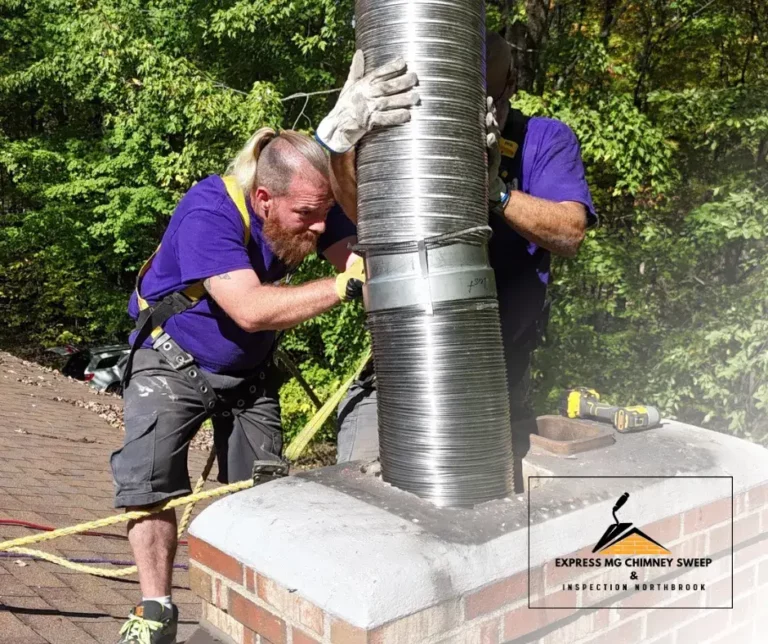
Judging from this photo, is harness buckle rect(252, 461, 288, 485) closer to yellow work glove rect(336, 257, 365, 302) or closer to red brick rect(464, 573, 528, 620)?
yellow work glove rect(336, 257, 365, 302)

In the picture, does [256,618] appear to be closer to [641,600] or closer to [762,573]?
[641,600]

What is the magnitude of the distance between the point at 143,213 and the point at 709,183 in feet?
31.8

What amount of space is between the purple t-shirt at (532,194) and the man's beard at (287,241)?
66 cm

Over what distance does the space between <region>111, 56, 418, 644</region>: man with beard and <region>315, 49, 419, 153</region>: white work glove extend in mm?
640

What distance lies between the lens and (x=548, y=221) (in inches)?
96.5

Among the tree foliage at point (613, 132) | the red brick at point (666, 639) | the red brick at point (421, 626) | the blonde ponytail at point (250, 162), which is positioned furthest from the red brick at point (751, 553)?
the tree foliage at point (613, 132)

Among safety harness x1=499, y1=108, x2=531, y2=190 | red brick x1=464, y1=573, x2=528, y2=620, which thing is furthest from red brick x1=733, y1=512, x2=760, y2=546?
safety harness x1=499, y1=108, x2=531, y2=190

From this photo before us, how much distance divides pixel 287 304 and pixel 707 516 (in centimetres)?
135

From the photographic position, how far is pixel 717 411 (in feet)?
28.4

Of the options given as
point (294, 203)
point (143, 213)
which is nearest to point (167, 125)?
point (143, 213)

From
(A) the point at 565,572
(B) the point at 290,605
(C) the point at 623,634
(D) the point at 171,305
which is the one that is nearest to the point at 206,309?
(D) the point at 171,305

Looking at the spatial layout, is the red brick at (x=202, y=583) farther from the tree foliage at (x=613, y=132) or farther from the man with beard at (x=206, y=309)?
the tree foliage at (x=613, y=132)

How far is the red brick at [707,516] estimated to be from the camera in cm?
217

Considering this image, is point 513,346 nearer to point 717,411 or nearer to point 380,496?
point 380,496
